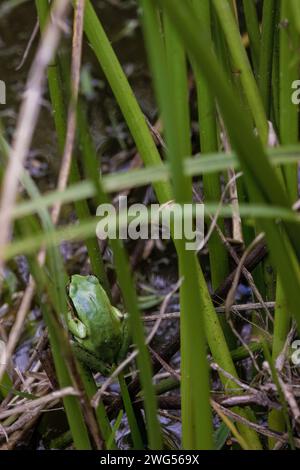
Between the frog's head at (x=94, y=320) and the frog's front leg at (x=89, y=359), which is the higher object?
the frog's head at (x=94, y=320)

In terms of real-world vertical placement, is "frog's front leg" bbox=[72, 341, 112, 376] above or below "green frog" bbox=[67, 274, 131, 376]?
below

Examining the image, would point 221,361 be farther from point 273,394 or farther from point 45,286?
point 45,286

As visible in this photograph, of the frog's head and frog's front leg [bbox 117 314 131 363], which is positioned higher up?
the frog's head

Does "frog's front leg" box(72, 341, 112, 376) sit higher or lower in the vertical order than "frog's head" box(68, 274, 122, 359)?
lower

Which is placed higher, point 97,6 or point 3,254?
point 97,6

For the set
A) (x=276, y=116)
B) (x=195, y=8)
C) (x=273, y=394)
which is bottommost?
(x=273, y=394)

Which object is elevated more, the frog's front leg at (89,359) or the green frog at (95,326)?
the green frog at (95,326)
